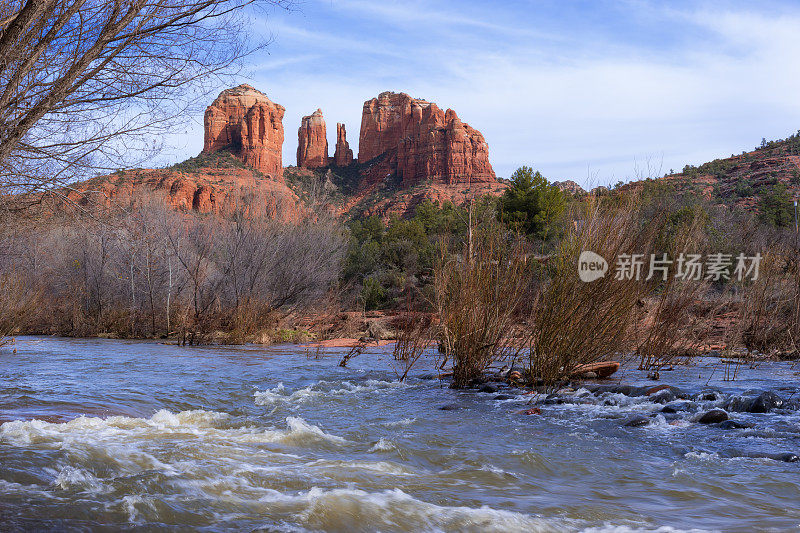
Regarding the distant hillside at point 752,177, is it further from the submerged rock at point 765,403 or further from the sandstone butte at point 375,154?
the submerged rock at point 765,403

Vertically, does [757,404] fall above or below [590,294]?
below

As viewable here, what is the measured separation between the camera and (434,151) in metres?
77.9

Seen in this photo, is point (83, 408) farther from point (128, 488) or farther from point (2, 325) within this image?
point (2, 325)

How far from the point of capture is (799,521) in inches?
119

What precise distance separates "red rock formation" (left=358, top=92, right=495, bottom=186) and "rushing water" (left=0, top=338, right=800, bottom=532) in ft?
222

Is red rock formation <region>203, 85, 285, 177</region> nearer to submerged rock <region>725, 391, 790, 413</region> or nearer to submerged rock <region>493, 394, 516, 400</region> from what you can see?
submerged rock <region>493, 394, 516, 400</region>

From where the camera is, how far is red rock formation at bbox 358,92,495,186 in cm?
7581

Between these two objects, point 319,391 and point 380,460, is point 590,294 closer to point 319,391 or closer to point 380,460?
point 380,460

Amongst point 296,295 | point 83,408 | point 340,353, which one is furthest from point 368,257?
point 83,408

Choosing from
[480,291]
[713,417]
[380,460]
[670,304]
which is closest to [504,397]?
[480,291]

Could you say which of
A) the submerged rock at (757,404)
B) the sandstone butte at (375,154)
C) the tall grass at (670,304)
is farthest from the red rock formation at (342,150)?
the submerged rock at (757,404)

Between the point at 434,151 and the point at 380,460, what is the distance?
248 ft

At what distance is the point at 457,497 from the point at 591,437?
196cm

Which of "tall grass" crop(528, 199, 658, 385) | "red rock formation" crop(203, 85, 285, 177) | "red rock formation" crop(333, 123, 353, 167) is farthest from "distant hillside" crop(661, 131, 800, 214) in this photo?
"red rock formation" crop(333, 123, 353, 167)
